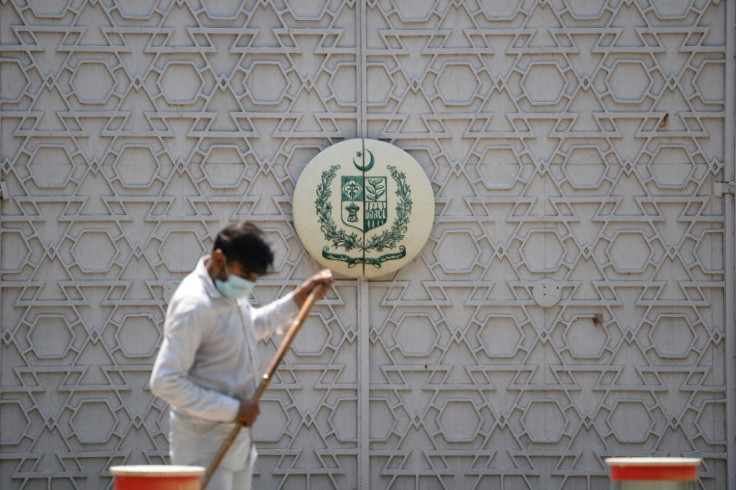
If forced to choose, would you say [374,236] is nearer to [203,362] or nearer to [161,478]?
[203,362]

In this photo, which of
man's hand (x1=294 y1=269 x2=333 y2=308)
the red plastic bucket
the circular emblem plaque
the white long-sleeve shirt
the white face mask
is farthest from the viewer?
the circular emblem plaque

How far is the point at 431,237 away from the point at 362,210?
53cm

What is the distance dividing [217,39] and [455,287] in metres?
2.36

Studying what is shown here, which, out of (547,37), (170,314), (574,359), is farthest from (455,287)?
(170,314)

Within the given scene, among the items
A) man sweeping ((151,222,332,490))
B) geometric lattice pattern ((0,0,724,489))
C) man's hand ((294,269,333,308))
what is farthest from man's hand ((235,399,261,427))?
geometric lattice pattern ((0,0,724,489))

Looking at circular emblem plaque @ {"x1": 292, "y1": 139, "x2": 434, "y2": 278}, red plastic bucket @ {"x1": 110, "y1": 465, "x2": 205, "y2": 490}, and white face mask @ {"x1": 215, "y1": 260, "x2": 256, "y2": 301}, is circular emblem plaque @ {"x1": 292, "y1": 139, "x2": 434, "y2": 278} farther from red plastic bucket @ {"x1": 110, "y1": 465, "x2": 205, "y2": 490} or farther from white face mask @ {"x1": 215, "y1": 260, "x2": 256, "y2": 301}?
red plastic bucket @ {"x1": 110, "y1": 465, "x2": 205, "y2": 490}

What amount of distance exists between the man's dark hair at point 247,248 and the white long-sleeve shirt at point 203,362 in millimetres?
174

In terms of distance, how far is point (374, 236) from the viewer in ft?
26.6

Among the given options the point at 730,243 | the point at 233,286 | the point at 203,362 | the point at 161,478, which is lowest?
the point at 161,478

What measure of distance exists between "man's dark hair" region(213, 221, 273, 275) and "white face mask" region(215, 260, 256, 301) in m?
0.06

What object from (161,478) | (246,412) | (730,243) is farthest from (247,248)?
(730,243)

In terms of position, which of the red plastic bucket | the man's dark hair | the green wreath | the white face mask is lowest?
the red plastic bucket

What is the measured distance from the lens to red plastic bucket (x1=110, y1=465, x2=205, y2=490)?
4.79 m

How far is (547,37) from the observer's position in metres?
8.32
